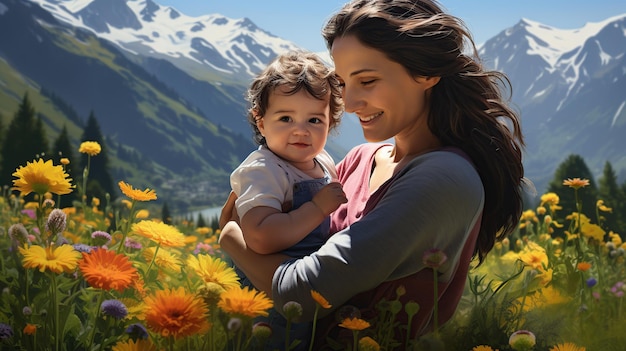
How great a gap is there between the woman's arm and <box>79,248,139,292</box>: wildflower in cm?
61

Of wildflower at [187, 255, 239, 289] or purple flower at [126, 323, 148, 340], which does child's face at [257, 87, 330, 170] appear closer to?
wildflower at [187, 255, 239, 289]

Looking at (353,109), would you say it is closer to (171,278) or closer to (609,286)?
(171,278)

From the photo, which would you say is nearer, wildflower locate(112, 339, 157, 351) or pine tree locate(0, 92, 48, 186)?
wildflower locate(112, 339, 157, 351)

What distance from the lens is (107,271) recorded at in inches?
52.4

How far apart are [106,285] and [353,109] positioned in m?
1.04

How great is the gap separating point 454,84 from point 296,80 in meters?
0.54

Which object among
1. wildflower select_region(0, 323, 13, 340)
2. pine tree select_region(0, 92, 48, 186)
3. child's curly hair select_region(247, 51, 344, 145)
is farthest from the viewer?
pine tree select_region(0, 92, 48, 186)

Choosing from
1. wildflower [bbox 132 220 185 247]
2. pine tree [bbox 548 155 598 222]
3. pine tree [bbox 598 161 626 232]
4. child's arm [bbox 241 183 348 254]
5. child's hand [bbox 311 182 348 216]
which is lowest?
pine tree [bbox 598 161 626 232]

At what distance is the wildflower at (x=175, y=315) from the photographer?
4.00 feet

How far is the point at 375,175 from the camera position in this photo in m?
2.36

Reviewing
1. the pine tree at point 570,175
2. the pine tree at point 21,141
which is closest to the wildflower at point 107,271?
the pine tree at point 570,175

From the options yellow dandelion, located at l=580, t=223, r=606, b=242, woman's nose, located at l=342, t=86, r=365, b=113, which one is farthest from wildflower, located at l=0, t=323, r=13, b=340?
yellow dandelion, located at l=580, t=223, r=606, b=242

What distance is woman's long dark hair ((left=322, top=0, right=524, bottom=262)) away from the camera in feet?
6.79

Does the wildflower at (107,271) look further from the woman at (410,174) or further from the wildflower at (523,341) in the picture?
the wildflower at (523,341)
